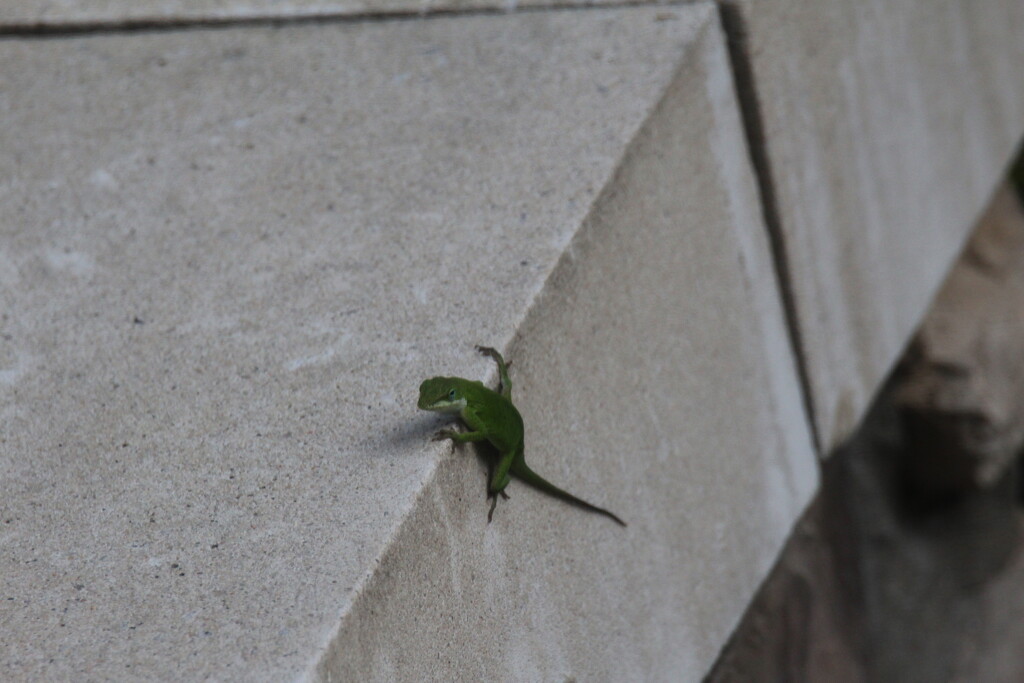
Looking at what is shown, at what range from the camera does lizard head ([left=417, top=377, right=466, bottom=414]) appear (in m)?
2.03

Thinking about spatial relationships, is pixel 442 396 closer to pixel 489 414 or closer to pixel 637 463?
pixel 489 414

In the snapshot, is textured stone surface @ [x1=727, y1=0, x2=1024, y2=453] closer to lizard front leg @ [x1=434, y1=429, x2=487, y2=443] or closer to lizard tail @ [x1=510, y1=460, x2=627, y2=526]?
lizard tail @ [x1=510, y1=460, x2=627, y2=526]

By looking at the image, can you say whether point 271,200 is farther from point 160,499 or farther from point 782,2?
point 782,2

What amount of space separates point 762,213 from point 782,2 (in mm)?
586

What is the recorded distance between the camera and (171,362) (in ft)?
7.88

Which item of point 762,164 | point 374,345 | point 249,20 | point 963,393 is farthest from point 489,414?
point 963,393

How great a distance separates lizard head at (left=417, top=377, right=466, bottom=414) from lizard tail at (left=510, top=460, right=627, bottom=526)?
22 cm

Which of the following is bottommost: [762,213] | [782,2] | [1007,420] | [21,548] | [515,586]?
[1007,420]

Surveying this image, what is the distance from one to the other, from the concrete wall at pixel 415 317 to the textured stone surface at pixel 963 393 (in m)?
0.76

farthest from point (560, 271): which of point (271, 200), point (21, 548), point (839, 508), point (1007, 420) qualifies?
point (1007, 420)

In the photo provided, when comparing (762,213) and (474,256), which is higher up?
(474,256)

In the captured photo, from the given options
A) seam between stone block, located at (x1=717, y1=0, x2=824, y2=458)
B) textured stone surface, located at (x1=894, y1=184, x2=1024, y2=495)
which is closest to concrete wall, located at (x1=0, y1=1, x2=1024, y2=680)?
seam between stone block, located at (x1=717, y1=0, x2=824, y2=458)

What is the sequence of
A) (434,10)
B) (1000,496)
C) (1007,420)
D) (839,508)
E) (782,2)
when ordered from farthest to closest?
(1000,496) → (1007,420) → (839,508) → (434,10) → (782,2)

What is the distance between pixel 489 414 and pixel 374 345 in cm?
39
